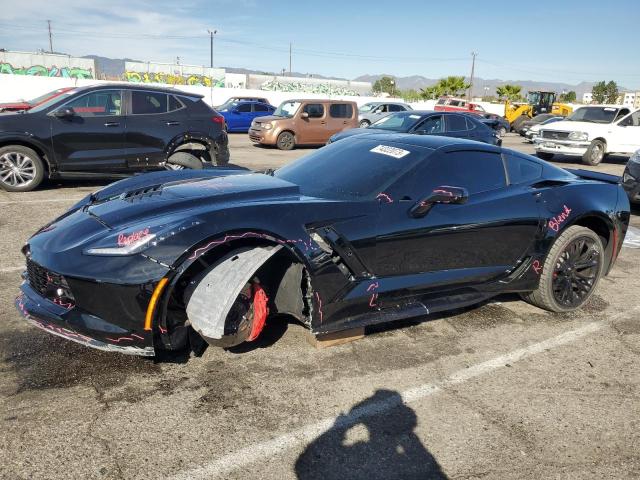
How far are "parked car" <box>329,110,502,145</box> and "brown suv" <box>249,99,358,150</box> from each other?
408 centimetres

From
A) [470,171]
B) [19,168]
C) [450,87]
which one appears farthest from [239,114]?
[450,87]

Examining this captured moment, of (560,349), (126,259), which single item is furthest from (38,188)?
(560,349)

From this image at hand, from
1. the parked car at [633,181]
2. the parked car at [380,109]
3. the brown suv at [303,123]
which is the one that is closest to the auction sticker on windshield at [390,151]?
the parked car at [633,181]

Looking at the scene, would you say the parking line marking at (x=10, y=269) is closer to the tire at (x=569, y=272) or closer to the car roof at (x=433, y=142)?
the car roof at (x=433, y=142)

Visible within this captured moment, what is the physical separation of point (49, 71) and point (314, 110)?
31242mm

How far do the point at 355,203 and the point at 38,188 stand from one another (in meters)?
7.08

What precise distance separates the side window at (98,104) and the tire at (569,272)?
692 cm

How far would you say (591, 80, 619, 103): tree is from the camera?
73644mm

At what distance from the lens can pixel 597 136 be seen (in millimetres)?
15344

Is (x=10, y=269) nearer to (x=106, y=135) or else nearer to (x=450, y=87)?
(x=106, y=135)

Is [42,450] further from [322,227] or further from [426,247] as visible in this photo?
[426,247]

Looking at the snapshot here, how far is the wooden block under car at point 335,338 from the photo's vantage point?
3578 mm

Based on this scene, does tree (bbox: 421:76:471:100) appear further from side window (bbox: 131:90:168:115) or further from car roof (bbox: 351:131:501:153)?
car roof (bbox: 351:131:501:153)

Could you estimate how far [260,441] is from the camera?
2.61 m
